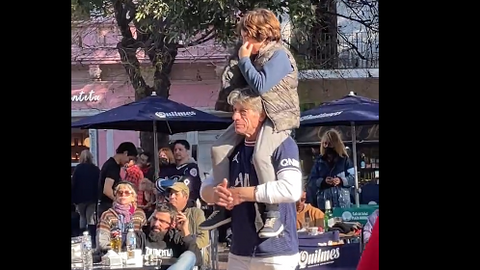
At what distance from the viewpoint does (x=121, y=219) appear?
125 inches

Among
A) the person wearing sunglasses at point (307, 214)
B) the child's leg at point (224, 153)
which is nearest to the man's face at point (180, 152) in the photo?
the person wearing sunglasses at point (307, 214)

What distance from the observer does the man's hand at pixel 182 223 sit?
2.88m

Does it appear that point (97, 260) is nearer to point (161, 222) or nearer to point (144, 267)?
point (144, 267)

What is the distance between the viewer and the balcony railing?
11.4 ft

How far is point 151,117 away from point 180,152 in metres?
0.28

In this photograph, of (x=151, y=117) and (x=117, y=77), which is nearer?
(x=151, y=117)

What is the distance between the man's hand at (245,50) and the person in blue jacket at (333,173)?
904 millimetres

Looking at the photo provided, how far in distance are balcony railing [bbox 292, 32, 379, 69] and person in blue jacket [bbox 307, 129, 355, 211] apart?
43cm

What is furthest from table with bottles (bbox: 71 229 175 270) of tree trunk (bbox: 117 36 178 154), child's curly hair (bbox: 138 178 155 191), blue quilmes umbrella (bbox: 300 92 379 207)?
blue quilmes umbrella (bbox: 300 92 379 207)

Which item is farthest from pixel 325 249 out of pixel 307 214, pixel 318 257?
pixel 307 214

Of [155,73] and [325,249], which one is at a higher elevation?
[155,73]

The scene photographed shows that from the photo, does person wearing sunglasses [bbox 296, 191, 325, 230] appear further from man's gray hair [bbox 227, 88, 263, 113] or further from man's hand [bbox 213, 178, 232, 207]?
man's gray hair [bbox 227, 88, 263, 113]
